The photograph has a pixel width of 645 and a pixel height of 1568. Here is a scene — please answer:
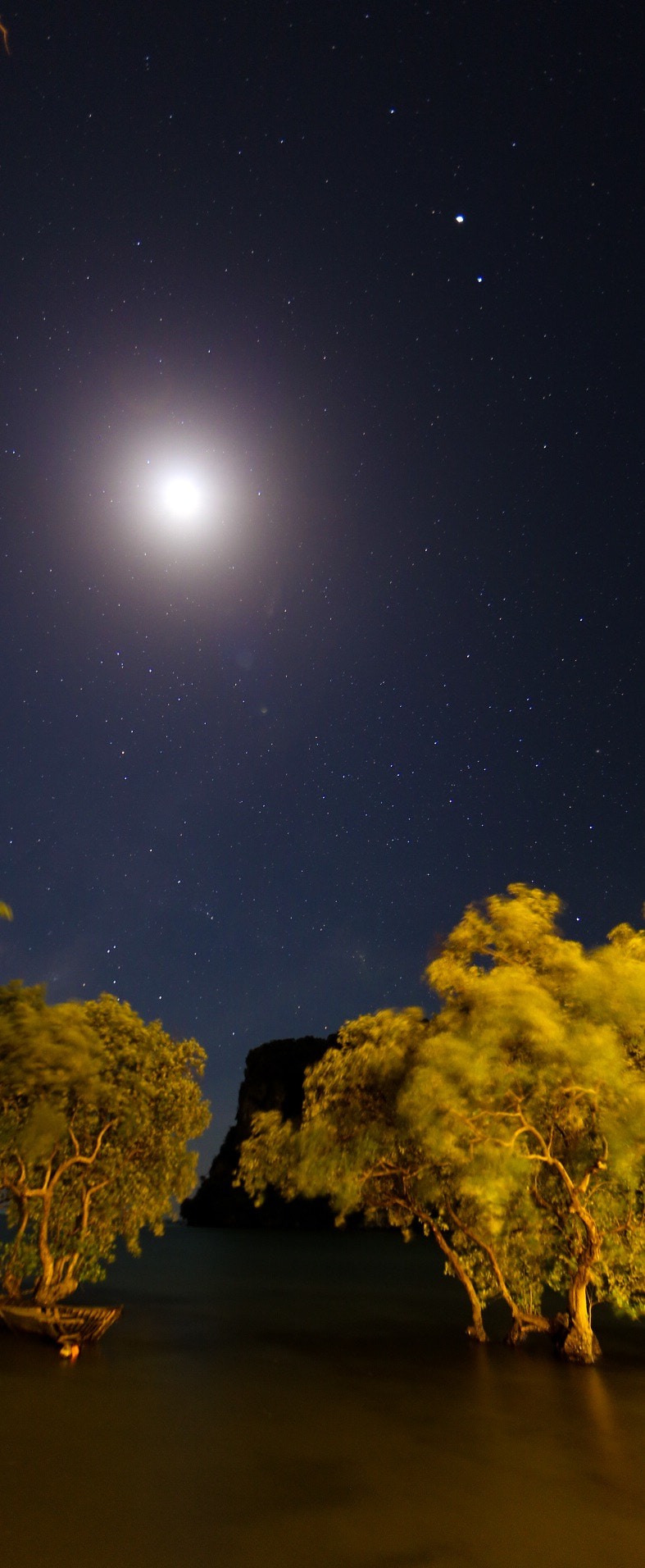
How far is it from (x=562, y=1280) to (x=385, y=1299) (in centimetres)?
2795

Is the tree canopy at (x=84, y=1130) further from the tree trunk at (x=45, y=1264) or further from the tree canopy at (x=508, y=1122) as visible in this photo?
the tree canopy at (x=508, y=1122)

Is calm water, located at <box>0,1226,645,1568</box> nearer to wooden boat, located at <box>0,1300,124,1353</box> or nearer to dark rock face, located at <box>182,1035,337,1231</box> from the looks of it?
wooden boat, located at <box>0,1300,124,1353</box>

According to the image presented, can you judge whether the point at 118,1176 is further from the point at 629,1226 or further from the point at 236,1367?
the point at 629,1226

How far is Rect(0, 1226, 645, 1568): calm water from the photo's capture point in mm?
11719

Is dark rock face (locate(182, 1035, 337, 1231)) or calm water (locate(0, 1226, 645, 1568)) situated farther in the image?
dark rock face (locate(182, 1035, 337, 1231))

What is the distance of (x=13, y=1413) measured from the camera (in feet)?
57.7

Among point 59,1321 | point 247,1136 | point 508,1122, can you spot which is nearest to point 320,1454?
point 508,1122

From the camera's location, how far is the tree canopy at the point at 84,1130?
24.5m

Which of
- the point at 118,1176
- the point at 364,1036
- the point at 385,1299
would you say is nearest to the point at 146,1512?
the point at 364,1036

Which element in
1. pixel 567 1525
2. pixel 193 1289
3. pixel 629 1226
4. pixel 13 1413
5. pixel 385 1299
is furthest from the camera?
pixel 193 1289

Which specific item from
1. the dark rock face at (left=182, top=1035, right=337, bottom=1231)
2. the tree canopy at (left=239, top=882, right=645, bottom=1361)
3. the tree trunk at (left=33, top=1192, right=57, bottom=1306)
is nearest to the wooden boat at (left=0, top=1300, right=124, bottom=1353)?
the tree trunk at (left=33, top=1192, right=57, bottom=1306)

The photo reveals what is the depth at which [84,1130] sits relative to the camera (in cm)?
2589

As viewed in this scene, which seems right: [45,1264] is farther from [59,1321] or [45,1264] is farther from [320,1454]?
[320,1454]

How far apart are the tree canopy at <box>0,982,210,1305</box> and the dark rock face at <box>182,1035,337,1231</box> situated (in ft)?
408
